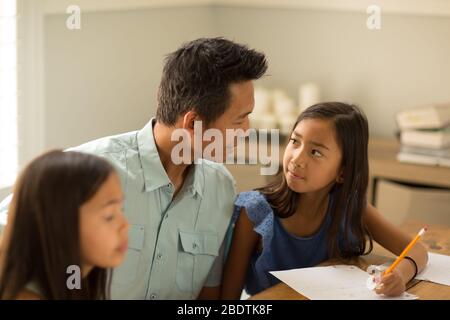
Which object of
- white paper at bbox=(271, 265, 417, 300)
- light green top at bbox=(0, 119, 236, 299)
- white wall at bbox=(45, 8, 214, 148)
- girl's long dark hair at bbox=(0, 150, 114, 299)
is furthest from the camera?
white wall at bbox=(45, 8, 214, 148)

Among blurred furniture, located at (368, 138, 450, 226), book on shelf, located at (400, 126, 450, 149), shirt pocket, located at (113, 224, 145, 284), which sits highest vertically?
book on shelf, located at (400, 126, 450, 149)

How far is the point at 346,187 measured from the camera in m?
1.61

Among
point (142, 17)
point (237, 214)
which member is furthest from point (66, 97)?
point (237, 214)

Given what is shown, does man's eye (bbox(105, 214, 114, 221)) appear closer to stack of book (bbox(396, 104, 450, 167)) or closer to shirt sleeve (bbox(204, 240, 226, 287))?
shirt sleeve (bbox(204, 240, 226, 287))

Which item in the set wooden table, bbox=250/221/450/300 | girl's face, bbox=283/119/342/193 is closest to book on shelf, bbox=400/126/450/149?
wooden table, bbox=250/221/450/300

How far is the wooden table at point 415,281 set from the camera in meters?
1.33

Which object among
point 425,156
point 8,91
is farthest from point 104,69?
point 425,156

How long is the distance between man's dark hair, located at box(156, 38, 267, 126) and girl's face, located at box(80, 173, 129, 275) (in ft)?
1.61

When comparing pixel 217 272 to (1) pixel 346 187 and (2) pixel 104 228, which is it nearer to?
(1) pixel 346 187

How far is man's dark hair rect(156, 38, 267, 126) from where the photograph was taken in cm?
141

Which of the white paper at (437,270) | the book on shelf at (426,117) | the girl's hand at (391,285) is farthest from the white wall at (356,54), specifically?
the girl's hand at (391,285)

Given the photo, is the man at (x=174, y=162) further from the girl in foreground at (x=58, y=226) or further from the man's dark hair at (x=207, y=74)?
the girl in foreground at (x=58, y=226)
